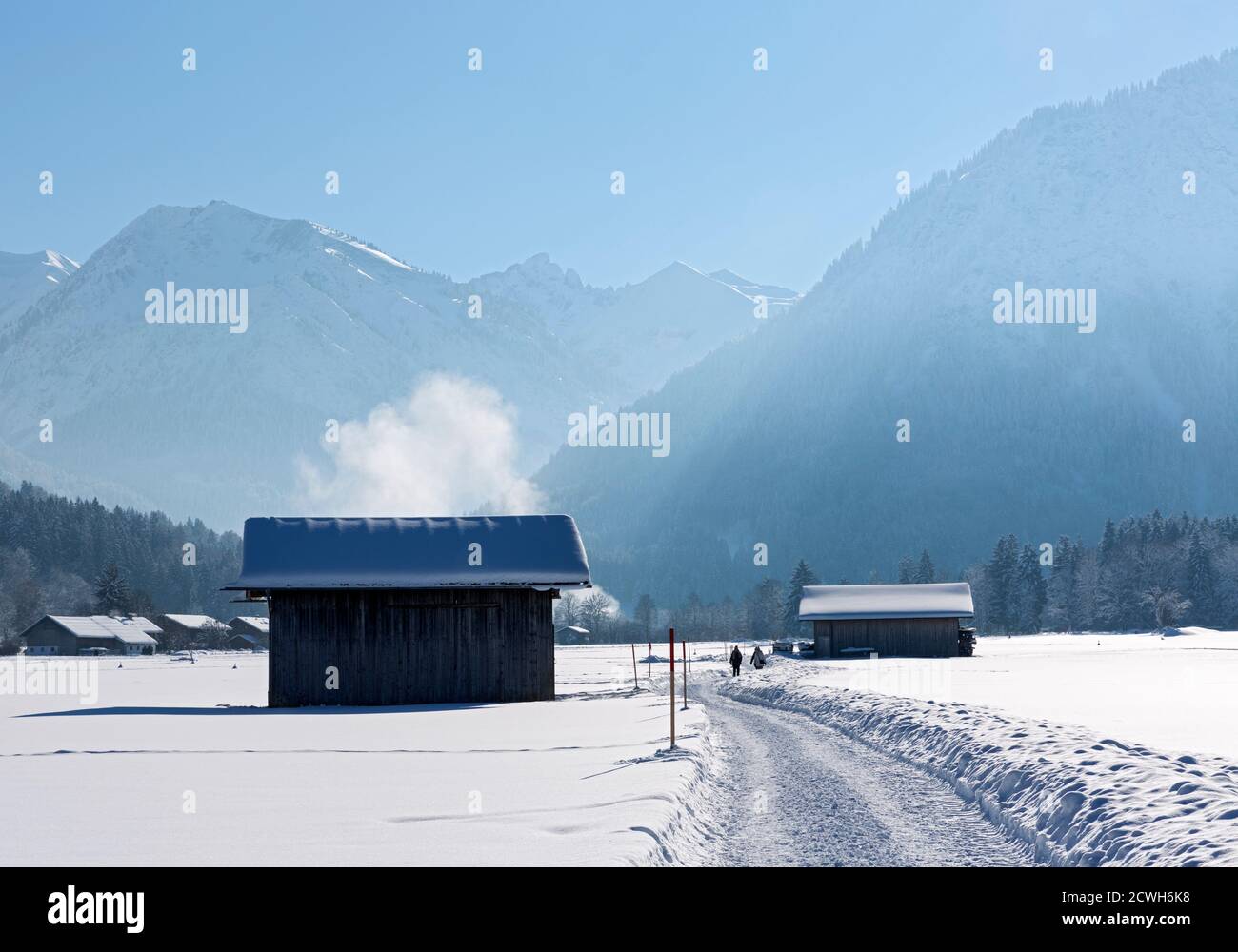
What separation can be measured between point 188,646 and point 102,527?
5625cm

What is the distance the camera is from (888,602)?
77.1 metres

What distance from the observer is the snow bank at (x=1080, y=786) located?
11.4 meters

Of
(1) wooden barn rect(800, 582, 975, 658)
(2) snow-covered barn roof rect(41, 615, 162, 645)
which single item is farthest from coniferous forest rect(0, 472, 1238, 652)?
(1) wooden barn rect(800, 582, 975, 658)

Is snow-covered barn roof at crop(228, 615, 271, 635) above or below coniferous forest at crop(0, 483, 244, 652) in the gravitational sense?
below

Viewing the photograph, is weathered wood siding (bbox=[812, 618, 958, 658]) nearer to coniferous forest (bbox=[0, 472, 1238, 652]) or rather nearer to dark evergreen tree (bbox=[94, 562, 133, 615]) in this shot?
coniferous forest (bbox=[0, 472, 1238, 652])

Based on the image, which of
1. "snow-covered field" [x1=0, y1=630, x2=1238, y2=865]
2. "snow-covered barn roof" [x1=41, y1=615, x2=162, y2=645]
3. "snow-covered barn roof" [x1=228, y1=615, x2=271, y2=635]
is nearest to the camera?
"snow-covered field" [x1=0, y1=630, x2=1238, y2=865]

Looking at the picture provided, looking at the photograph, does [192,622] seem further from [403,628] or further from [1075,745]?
[1075,745]

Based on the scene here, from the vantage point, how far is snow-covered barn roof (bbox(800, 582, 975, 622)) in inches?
2963

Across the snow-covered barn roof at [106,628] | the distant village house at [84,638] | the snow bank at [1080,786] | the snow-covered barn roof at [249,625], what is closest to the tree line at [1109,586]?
the snow-covered barn roof at [249,625]

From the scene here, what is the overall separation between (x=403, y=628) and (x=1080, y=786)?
78.2ft

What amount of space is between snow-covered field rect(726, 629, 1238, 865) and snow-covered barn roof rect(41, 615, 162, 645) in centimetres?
10453
